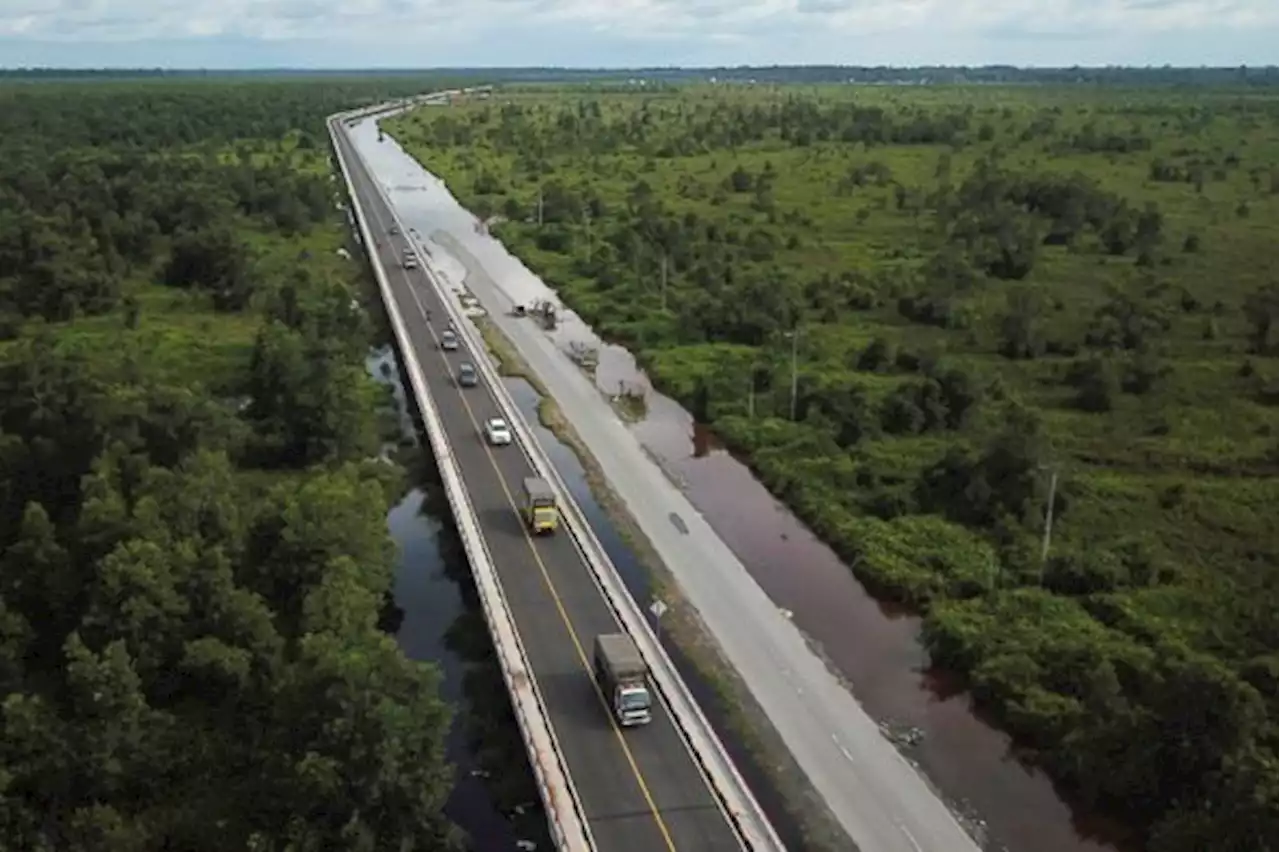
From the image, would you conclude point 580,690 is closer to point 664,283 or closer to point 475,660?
point 475,660

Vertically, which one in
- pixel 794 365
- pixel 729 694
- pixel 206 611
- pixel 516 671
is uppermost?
pixel 206 611

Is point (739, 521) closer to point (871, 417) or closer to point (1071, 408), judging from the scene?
point (871, 417)

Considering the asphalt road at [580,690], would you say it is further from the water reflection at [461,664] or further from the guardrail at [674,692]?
the water reflection at [461,664]

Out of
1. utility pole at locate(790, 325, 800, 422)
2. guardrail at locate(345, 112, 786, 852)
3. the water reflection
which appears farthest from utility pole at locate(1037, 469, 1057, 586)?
the water reflection

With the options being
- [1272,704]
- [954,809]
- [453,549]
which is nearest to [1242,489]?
[1272,704]

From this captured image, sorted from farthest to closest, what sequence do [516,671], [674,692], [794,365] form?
[794,365], [516,671], [674,692]

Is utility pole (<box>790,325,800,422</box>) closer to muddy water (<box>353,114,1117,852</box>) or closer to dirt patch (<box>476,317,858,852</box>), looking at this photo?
muddy water (<box>353,114,1117,852</box>)

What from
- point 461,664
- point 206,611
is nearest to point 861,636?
point 461,664
